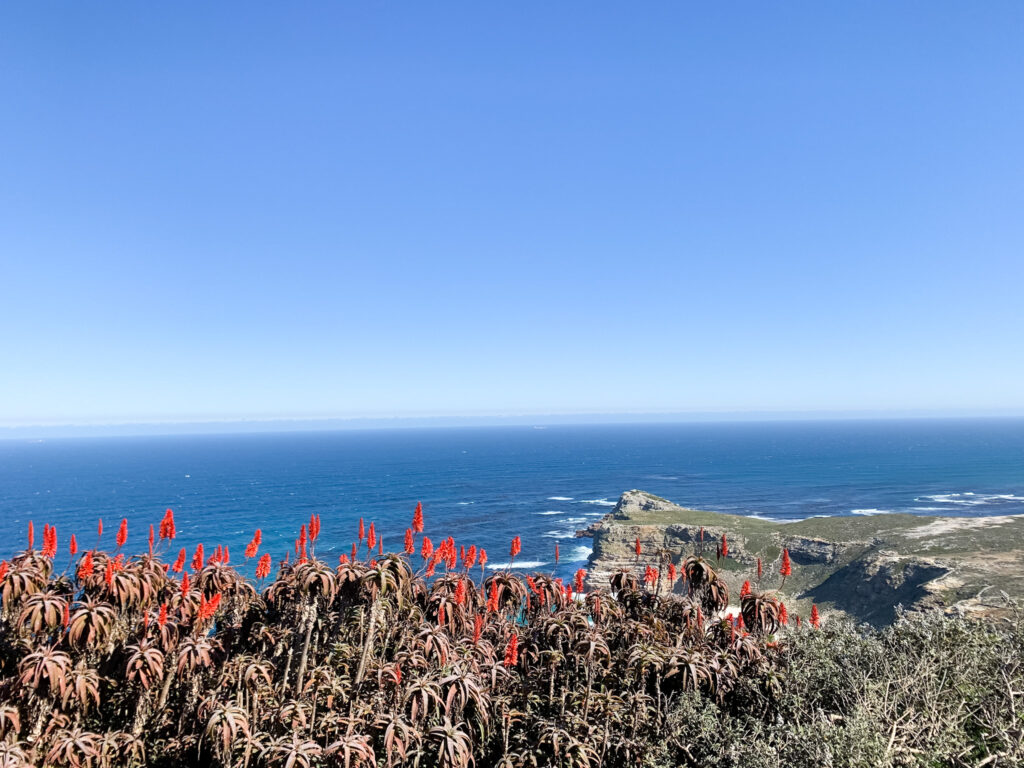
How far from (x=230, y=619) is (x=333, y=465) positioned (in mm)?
186831

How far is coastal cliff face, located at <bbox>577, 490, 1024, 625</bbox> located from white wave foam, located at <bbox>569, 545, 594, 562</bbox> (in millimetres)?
2585

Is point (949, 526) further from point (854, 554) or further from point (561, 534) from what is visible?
point (561, 534)

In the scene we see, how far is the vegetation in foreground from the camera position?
28.7 ft

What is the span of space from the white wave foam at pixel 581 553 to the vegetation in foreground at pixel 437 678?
191ft

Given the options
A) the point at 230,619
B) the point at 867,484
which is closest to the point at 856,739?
the point at 230,619

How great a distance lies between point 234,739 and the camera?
8.74m

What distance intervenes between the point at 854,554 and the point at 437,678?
2600 inches

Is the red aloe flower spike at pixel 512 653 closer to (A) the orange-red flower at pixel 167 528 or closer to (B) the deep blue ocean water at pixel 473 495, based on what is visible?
(A) the orange-red flower at pixel 167 528

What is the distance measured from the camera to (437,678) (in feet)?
31.1

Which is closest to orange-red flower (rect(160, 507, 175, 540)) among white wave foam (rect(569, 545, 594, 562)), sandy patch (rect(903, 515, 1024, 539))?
white wave foam (rect(569, 545, 594, 562))

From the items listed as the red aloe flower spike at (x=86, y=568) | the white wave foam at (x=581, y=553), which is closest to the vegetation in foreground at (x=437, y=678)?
the red aloe flower spike at (x=86, y=568)

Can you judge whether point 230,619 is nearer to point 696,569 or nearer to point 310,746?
point 310,746

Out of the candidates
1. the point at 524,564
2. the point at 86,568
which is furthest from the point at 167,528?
the point at 524,564

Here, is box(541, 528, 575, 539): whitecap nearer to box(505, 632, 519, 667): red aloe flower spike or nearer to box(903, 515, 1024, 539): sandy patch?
box(903, 515, 1024, 539): sandy patch
